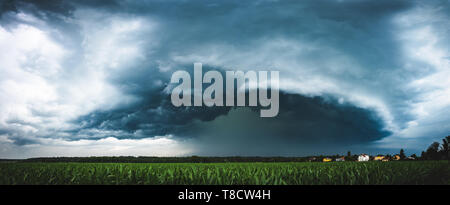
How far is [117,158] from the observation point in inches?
1629

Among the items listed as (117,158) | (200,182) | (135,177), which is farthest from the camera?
(117,158)

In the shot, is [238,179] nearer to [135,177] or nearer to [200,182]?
[200,182]

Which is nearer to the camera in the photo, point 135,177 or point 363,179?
point 135,177

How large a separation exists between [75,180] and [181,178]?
2108mm
